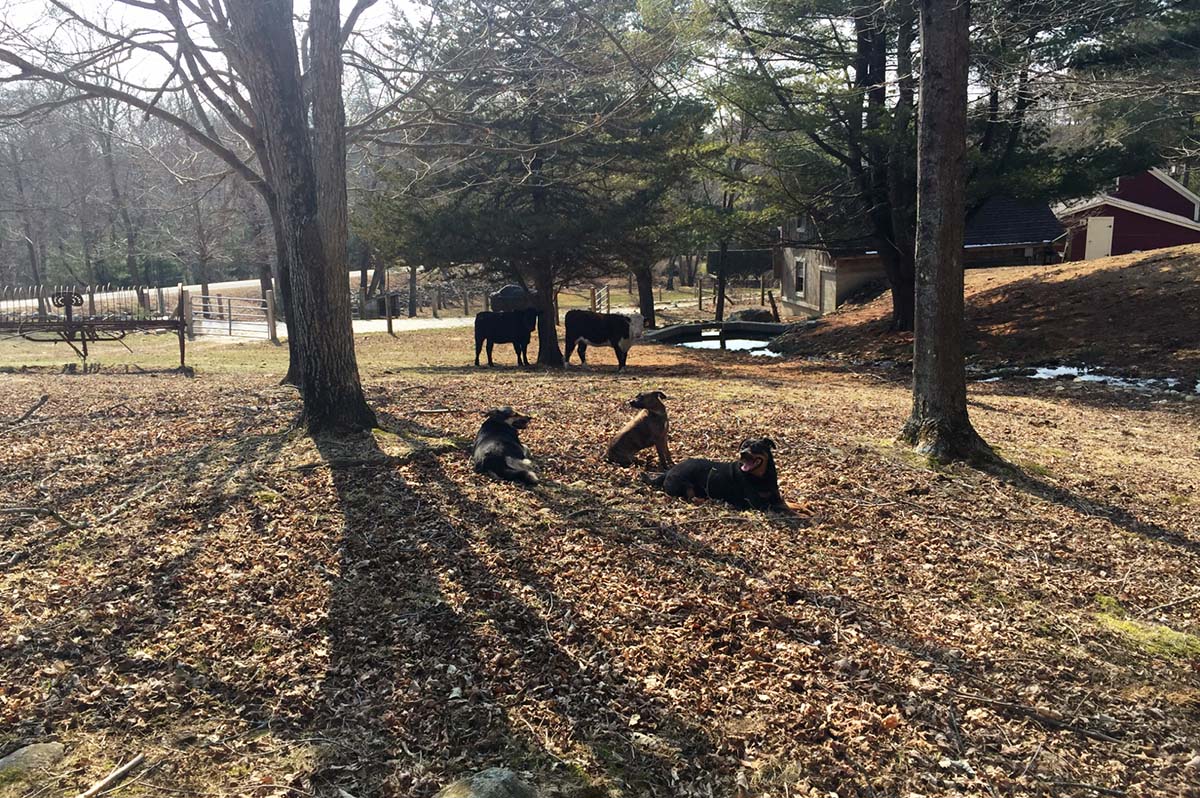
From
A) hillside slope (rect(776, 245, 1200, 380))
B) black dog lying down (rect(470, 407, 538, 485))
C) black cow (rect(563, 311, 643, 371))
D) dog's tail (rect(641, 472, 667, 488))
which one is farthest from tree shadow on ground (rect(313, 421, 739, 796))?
hillside slope (rect(776, 245, 1200, 380))

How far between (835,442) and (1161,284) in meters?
13.5

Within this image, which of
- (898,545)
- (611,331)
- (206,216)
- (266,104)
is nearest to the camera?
(898,545)

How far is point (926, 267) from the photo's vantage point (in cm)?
730

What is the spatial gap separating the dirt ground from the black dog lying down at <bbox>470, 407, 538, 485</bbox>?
20cm

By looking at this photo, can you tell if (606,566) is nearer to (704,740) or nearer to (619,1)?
(704,740)

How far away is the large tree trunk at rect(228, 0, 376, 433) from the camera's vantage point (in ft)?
22.8

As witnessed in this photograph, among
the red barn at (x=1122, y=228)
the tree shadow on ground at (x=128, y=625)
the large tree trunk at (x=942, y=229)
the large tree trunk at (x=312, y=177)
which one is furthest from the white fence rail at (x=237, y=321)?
the red barn at (x=1122, y=228)

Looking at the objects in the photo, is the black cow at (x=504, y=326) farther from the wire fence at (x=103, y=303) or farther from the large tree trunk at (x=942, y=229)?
the large tree trunk at (x=942, y=229)

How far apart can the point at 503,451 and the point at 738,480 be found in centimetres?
201

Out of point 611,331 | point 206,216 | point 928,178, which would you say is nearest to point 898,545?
point 928,178

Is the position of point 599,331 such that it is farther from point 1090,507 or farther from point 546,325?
point 1090,507

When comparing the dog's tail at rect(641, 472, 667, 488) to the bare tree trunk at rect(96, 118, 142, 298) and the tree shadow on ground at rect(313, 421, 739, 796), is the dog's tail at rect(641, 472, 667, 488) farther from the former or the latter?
the bare tree trunk at rect(96, 118, 142, 298)

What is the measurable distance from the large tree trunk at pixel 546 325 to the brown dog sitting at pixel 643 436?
11038mm

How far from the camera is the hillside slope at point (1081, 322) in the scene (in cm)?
1439
